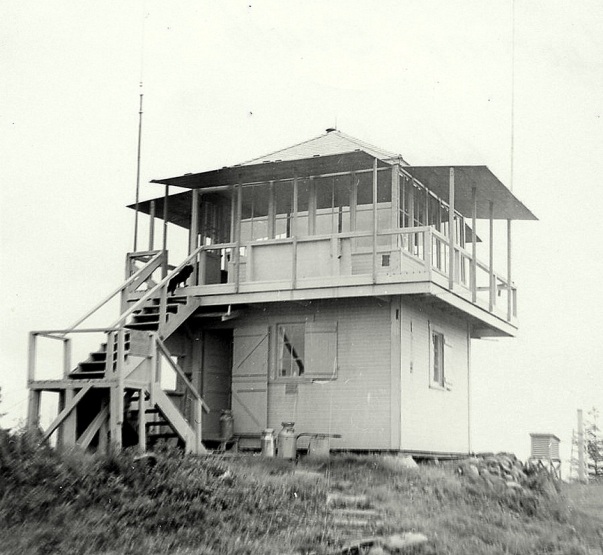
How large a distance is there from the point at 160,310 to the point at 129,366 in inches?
126

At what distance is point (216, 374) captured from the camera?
989 inches

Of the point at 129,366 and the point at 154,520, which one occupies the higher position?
the point at 129,366

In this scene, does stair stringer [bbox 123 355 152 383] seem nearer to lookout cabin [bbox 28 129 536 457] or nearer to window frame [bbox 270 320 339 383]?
lookout cabin [bbox 28 129 536 457]

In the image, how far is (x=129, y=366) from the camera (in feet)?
65.6

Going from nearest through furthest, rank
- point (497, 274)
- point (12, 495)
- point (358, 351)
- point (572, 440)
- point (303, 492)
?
point (12, 495) < point (303, 492) < point (358, 351) < point (497, 274) < point (572, 440)

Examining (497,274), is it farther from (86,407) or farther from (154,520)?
(154,520)

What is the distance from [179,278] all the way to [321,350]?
391 cm

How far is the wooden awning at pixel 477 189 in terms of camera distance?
904 inches

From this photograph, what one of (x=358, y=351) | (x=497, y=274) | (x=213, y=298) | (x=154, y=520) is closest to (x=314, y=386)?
(x=358, y=351)

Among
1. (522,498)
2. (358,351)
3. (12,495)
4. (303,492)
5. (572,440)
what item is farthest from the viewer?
(572,440)

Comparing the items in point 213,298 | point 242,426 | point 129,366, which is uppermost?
point 213,298

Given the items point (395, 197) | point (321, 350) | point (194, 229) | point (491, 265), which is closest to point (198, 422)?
point (321, 350)

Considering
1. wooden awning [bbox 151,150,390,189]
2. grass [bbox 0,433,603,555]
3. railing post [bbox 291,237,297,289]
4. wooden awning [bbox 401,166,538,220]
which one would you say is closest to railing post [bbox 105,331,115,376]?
grass [bbox 0,433,603,555]

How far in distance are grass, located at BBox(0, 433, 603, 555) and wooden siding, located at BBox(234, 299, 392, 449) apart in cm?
312
